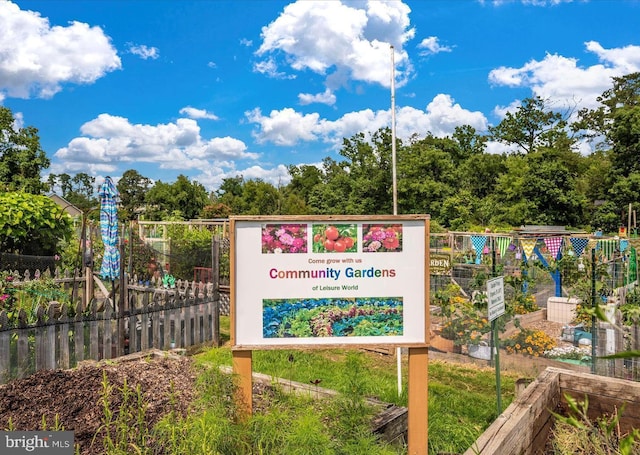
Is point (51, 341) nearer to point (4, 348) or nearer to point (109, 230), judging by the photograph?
point (4, 348)

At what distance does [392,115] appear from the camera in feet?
17.3

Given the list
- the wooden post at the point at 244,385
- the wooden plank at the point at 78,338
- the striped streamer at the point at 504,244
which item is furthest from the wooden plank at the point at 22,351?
the striped streamer at the point at 504,244

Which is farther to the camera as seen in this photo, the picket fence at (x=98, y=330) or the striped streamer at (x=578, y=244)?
Answer: the striped streamer at (x=578, y=244)

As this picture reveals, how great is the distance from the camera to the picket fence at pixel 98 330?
15.7 feet

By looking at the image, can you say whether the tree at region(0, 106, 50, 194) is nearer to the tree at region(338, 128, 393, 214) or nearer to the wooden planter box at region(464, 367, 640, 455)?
the tree at region(338, 128, 393, 214)

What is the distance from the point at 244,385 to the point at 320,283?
84 centimetres

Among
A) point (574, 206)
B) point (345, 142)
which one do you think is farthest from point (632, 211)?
point (345, 142)

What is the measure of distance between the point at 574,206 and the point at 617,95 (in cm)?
1986

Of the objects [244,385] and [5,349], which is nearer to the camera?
[244,385]

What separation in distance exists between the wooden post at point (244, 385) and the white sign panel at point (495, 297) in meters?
2.16

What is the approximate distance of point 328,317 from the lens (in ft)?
10.5

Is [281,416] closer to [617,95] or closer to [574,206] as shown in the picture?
[574,206]

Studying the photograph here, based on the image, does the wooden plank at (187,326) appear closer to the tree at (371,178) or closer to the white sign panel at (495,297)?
the white sign panel at (495,297)

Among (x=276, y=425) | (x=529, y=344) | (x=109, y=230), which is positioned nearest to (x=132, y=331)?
(x=109, y=230)
